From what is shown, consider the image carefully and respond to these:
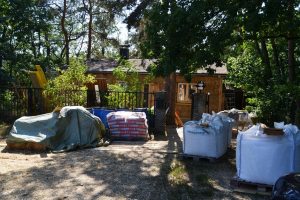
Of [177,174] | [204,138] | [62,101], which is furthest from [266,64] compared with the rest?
[177,174]

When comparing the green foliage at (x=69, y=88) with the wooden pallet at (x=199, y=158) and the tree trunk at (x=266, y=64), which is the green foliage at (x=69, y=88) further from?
the wooden pallet at (x=199, y=158)

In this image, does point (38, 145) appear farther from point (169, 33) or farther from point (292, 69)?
point (292, 69)

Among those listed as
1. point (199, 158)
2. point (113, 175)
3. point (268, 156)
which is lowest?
point (113, 175)

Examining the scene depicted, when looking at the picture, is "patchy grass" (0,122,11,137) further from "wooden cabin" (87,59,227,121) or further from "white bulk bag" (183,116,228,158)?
"wooden cabin" (87,59,227,121)

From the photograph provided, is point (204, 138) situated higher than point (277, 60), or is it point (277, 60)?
point (277, 60)

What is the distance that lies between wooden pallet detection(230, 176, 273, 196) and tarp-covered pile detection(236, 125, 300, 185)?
57 mm

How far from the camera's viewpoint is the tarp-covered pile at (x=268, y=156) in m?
5.94

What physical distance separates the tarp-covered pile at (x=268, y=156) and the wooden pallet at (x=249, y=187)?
2.2 inches

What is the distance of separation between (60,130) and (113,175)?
10.2ft

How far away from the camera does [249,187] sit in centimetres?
611

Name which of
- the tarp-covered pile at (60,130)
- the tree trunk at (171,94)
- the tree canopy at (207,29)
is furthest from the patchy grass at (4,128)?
the tree trunk at (171,94)

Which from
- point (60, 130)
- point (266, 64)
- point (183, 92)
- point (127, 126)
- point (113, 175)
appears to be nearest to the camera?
point (113, 175)

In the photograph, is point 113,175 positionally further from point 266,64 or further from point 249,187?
point 266,64

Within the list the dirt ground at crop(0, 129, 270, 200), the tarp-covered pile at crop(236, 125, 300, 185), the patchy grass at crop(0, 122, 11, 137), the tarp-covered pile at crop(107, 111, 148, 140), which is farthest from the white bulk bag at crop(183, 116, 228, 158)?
the patchy grass at crop(0, 122, 11, 137)
